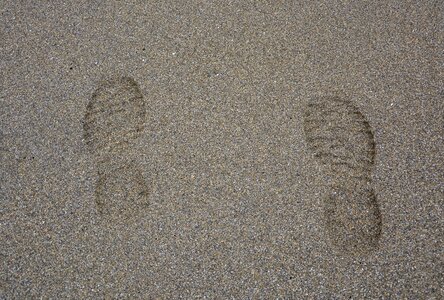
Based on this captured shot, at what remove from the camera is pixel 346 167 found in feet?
5.08

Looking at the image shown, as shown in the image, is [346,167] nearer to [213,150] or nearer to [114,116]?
[213,150]

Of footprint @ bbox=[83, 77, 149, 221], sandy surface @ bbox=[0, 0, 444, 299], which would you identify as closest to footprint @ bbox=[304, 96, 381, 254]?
sandy surface @ bbox=[0, 0, 444, 299]

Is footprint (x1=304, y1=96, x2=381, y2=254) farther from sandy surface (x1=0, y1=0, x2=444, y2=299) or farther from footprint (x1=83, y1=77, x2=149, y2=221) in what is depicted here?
footprint (x1=83, y1=77, x2=149, y2=221)

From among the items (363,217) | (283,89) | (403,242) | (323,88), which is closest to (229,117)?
(283,89)

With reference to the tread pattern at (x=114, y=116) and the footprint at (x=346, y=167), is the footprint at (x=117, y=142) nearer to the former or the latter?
the tread pattern at (x=114, y=116)

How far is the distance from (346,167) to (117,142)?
0.81m

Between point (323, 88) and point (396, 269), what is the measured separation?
69 centimetres

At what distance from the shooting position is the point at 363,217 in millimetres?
1492

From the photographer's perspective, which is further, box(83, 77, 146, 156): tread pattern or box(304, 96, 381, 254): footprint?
box(83, 77, 146, 156): tread pattern

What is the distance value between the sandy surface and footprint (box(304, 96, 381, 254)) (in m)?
0.02

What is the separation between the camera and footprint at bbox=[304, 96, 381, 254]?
1.47 meters

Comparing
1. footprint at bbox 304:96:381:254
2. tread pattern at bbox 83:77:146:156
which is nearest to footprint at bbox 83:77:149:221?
tread pattern at bbox 83:77:146:156

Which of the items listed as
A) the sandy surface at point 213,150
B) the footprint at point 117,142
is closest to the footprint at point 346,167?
the sandy surface at point 213,150

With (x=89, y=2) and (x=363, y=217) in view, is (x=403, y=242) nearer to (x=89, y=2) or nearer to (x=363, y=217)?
(x=363, y=217)
